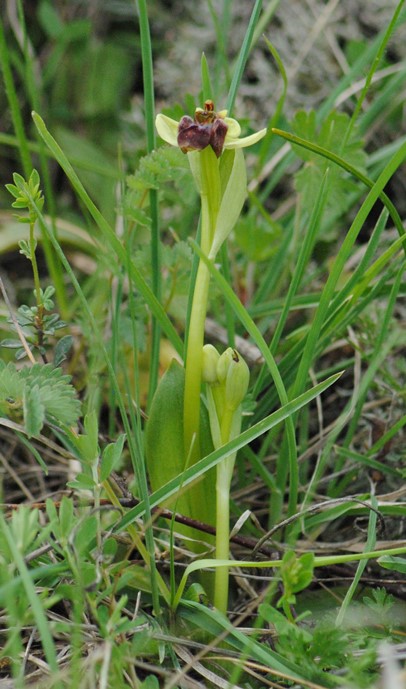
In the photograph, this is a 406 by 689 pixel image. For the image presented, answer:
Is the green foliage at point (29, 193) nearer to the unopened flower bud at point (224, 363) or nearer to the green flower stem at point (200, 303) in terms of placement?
the green flower stem at point (200, 303)

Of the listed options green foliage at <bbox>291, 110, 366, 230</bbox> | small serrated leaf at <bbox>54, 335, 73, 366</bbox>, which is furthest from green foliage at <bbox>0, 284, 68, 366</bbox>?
green foliage at <bbox>291, 110, 366, 230</bbox>


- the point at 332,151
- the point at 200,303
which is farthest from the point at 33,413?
the point at 332,151

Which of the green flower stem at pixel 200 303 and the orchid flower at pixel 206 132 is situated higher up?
the orchid flower at pixel 206 132

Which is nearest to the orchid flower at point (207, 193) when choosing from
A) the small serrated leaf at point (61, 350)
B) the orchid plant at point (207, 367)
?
the orchid plant at point (207, 367)

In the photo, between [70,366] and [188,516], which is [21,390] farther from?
[70,366]

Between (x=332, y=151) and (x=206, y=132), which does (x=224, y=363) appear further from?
(x=332, y=151)

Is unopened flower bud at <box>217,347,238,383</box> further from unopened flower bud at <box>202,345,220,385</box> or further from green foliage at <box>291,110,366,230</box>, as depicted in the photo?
green foliage at <box>291,110,366,230</box>

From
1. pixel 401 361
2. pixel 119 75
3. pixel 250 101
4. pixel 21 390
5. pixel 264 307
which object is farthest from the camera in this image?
pixel 119 75

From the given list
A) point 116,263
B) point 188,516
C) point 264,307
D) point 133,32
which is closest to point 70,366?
point 116,263
